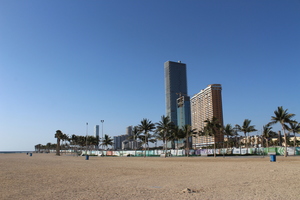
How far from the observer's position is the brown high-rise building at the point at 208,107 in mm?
150400

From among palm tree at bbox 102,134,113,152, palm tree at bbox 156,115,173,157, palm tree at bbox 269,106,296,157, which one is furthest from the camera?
palm tree at bbox 102,134,113,152

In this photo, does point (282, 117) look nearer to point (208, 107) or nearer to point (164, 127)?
point (164, 127)

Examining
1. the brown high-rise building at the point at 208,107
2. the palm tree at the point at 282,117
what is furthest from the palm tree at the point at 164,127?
the brown high-rise building at the point at 208,107

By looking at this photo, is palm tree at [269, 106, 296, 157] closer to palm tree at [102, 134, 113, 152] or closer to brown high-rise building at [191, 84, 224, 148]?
palm tree at [102, 134, 113, 152]

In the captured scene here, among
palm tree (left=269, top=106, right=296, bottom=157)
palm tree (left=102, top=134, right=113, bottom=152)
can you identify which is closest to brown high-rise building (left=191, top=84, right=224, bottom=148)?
palm tree (left=102, top=134, right=113, bottom=152)

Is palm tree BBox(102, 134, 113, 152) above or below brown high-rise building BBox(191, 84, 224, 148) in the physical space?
below

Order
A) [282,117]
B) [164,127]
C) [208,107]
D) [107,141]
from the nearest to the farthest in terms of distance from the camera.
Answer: [282,117] < [164,127] < [107,141] < [208,107]

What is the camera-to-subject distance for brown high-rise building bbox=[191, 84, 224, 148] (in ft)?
493

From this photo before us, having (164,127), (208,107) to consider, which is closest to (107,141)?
(164,127)

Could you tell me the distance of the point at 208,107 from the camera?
156625mm

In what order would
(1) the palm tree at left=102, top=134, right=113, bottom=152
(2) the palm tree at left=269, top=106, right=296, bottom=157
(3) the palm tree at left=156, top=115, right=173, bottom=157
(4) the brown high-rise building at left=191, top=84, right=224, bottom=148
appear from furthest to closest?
(4) the brown high-rise building at left=191, top=84, right=224, bottom=148
(1) the palm tree at left=102, top=134, right=113, bottom=152
(3) the palm tree at left=156, top=115, right=173, bottom=157
(2) the palm tree at left=269, top=106, right=296, bottom=157

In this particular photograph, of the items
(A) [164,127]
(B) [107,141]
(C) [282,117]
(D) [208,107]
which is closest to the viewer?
(C) [282,117]

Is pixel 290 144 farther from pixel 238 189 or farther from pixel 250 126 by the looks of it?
pixel 238 189

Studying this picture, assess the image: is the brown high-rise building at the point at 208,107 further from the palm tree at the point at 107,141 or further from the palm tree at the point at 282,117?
the palm tree at the point at 282,117
